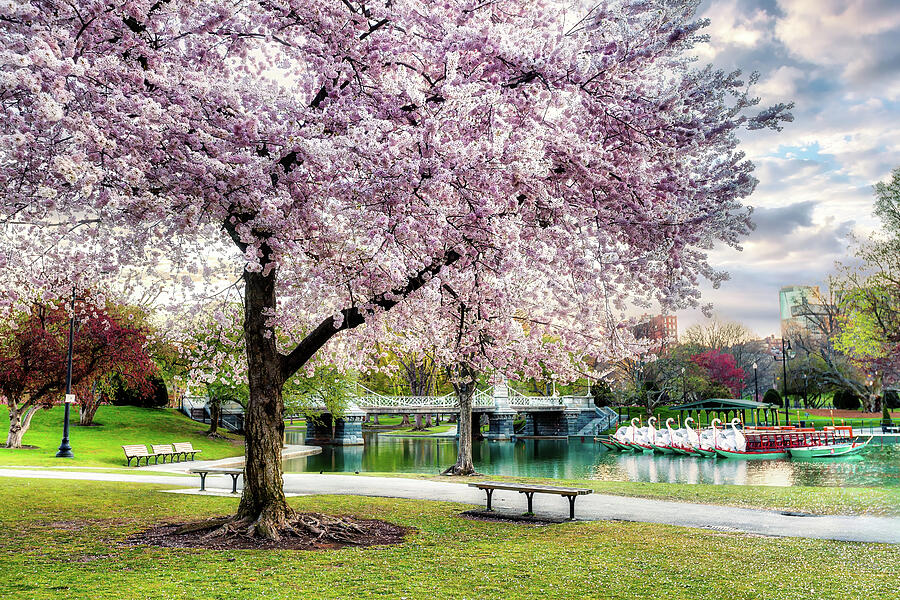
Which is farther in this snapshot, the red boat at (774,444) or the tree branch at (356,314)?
the red boat at (774,444)

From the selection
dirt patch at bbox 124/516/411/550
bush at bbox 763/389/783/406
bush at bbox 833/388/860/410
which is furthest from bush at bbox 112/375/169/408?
bush at bbox 833/388/860/410

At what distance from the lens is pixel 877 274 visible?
44.9 metres

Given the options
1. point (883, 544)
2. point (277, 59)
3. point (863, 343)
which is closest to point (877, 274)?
point (863, 343)

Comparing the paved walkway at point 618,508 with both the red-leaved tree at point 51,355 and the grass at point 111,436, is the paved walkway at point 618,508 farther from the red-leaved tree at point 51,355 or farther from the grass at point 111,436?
the red-leaved tree at point 51,355

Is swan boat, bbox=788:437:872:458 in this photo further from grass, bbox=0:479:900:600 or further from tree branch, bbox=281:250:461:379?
tree branch, bbox=281:250:461:379

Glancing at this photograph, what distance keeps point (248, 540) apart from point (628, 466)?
1051 inches

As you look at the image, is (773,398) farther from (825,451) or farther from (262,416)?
(262,416)

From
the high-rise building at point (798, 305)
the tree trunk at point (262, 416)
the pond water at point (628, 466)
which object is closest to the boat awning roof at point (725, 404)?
the pond water at point (628, 466)

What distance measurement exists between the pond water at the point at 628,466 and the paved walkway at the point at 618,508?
1162 cm

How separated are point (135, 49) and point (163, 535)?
20.5 feet

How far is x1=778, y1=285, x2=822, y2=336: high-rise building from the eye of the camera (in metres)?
64.9

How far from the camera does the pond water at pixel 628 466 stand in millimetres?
26580

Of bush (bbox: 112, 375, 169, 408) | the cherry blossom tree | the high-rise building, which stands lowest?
bush (bbox: 112, 375, 169, 408)

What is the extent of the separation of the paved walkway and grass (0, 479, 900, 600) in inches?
38.9
